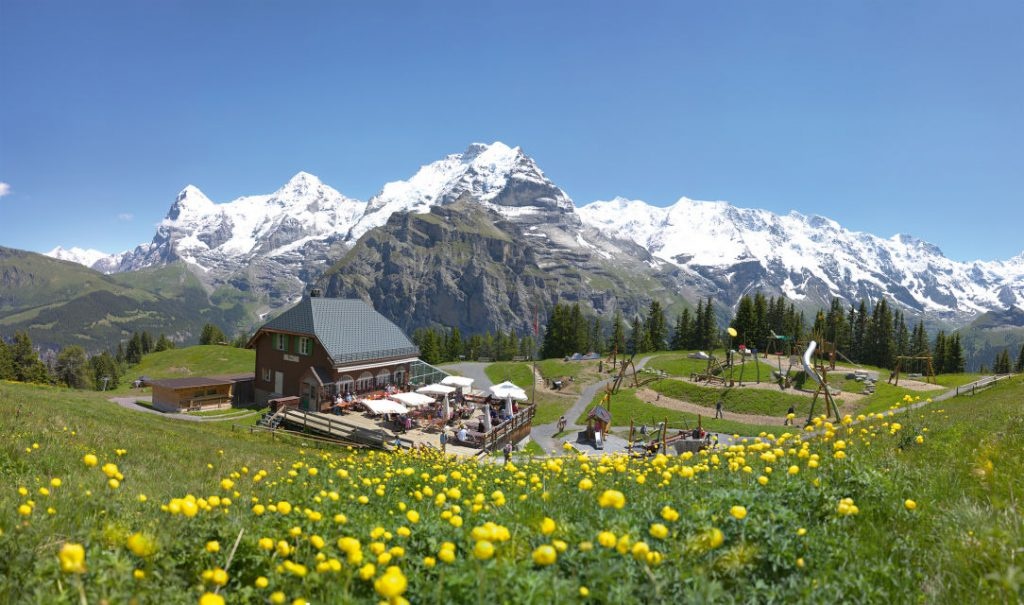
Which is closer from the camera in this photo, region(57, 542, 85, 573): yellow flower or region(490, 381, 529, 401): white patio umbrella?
region(57, 542, 85, 573): yellow flower

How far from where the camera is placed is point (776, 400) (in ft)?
141

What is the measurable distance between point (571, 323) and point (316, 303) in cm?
6962

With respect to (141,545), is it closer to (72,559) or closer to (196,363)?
(72,559)

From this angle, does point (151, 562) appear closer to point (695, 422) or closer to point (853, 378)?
point (695, 422)

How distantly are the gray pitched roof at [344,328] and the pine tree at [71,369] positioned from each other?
92.4 metres

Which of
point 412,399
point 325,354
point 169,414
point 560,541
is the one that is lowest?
point 169,414

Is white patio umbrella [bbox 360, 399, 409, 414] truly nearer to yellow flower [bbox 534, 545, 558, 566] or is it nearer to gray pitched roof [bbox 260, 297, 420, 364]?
gray pitched roof [bbox 260, 297, 420, 364]

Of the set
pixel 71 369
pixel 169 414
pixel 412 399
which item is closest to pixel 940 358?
pixel 412 399

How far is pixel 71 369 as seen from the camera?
104938 millimetres

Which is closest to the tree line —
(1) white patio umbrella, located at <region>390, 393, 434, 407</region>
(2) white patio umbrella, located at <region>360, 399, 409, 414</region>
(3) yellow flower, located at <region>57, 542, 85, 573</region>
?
(1) white patio umbrella, located at <region>390, 393, 434, 407</region>

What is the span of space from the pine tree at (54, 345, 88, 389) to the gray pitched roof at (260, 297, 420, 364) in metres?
92.4

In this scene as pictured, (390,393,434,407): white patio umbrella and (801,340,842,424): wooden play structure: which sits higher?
(801,340,842,424): wooden play structure

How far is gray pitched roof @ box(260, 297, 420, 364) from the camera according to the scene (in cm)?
4394

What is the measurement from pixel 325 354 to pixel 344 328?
4393 millimetres
